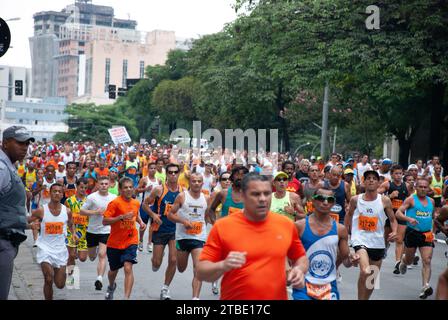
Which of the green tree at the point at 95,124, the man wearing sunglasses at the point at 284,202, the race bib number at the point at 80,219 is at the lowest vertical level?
the green tree at the point at 95,124

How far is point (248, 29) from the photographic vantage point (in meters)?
39.8

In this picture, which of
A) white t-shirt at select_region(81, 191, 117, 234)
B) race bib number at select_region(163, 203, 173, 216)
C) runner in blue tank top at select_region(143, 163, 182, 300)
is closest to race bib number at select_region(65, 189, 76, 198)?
white t-shirt at select_region(81, 191, 117, 234)

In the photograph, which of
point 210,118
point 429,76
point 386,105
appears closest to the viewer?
point 429,76

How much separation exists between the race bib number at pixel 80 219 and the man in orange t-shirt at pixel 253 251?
877 centimetres

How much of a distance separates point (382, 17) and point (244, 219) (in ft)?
89.6

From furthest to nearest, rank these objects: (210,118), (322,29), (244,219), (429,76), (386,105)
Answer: (210,118) → (386,105) → (322,29) → (429,76) → (244,219)

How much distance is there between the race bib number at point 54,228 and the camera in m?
12.0

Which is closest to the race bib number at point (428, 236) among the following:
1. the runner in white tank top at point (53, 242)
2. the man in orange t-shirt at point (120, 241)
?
the man in orange t-shirt at point (120, 241)

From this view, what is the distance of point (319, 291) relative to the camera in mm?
8172

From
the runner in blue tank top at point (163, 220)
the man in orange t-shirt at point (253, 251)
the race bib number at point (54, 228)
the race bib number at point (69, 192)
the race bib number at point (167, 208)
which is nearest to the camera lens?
the man in orange t-shirt at point (253, 251)

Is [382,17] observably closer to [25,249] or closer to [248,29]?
[248,29]

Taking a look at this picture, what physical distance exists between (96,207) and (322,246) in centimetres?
597

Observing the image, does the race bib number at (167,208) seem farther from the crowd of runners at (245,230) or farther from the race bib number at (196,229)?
the race bib number at (196,229)
